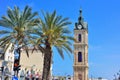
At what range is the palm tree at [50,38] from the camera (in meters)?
38.9

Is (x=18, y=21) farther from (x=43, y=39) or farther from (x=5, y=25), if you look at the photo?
(x=43, y=39)

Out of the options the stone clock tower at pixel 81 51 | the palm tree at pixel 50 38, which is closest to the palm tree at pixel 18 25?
the palm tree at pixel 50 38

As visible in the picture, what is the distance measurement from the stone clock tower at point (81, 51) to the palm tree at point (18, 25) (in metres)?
85.4

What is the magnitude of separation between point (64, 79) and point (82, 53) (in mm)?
15445

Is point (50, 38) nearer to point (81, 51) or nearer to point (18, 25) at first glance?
point (18, 25)

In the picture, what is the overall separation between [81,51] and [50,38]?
89961mm

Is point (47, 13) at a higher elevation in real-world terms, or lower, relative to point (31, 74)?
higher

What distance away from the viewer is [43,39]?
3909 centimetres

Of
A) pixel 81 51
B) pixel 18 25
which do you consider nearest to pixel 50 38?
pixel 18 25

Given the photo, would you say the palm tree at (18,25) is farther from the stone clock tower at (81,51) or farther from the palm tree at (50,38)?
the stone clock tower at (81,51)

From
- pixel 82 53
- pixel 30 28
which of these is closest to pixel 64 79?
pixel 82 53

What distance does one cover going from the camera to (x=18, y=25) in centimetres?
4056

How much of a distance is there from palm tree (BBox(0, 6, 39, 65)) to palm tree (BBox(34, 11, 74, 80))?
1938 millimetres

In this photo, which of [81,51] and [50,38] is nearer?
[50,38]
